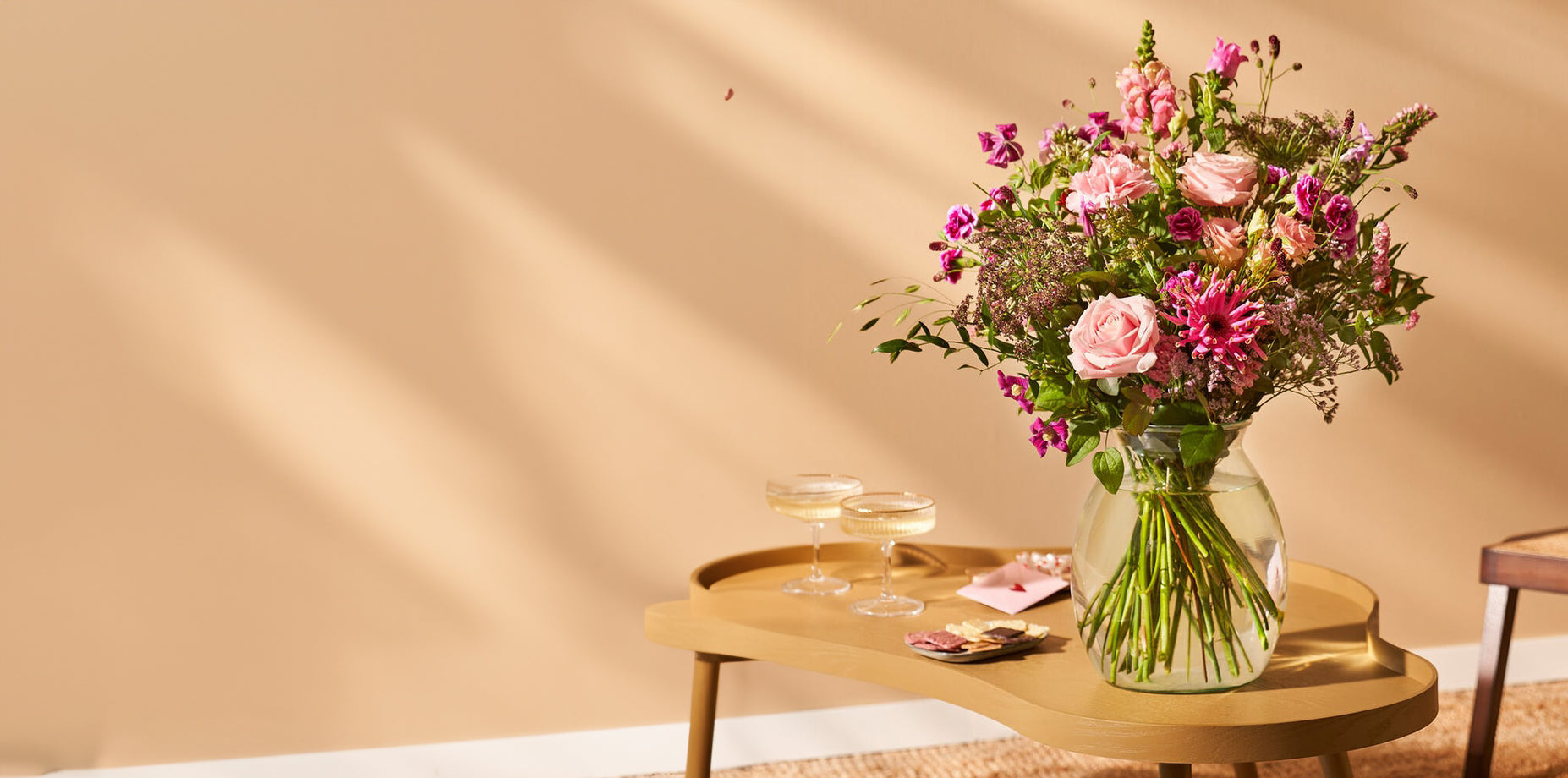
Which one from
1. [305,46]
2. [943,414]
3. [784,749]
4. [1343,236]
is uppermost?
[305,46]

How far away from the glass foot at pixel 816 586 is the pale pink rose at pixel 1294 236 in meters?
0.88

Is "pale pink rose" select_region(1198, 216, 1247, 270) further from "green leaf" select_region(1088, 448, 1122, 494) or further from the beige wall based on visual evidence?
the beige wall

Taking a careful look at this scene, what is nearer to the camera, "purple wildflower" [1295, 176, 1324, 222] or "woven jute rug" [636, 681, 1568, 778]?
"purple wildflower" [1295, 176, 1324, 222]

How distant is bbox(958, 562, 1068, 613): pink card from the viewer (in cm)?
173

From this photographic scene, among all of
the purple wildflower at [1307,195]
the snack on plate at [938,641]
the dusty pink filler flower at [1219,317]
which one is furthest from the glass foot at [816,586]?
the purple wildflower at [1307,195]

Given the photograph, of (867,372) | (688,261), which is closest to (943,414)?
(867,372)

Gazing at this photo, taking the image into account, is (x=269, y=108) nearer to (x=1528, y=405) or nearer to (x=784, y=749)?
(x=784, y=749)

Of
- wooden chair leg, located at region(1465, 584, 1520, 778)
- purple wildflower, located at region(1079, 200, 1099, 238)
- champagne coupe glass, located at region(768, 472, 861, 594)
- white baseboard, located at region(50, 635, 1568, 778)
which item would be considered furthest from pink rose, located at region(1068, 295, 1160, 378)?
white baseboard, located at region(50, 635, 1568, 778)

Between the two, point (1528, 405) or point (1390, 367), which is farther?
point (1528, 405)

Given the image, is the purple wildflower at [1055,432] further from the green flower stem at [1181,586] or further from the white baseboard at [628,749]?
the white baseboard at [628,749]

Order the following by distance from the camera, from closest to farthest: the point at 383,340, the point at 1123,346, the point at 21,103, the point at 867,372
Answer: the point at 1123,346 → the point at 21,103 → the point at 383,340 → the point at 867,372

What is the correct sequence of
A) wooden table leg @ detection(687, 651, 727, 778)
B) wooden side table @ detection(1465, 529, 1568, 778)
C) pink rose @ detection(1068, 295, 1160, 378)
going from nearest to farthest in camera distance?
pink rose @ detection(1068, 295, 1160, 378)
wooden table leg @ detection(687, 651, 727, 778)
wooden side table @ detection(1465, 529, 1568, 778)

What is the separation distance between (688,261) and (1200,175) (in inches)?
45.2

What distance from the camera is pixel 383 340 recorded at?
2.12 m
